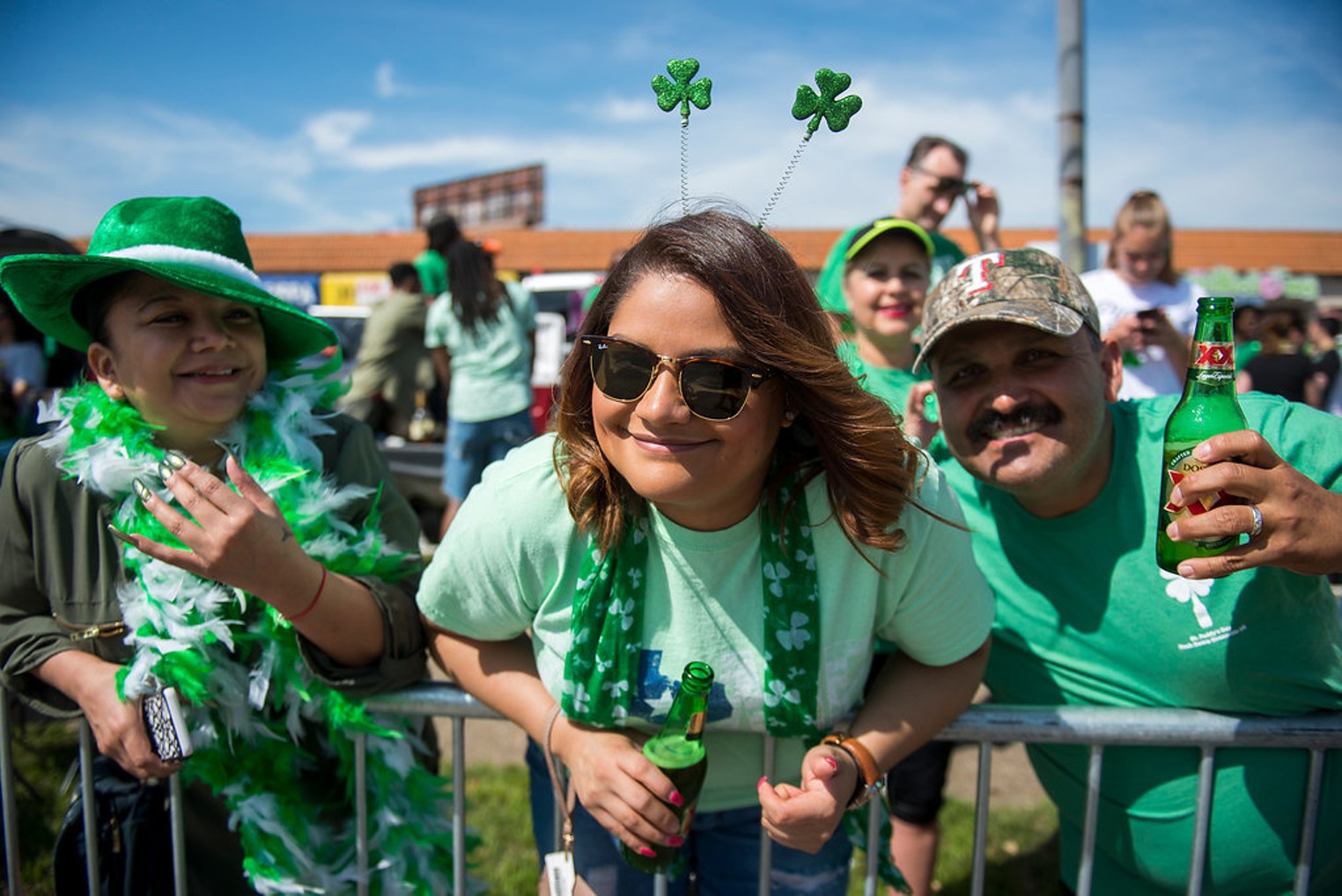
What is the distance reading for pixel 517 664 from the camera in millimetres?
1785

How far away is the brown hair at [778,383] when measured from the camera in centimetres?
146

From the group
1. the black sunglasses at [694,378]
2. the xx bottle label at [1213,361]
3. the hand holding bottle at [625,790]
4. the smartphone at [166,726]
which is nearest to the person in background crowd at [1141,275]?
the xx bottle label at [1213,361]

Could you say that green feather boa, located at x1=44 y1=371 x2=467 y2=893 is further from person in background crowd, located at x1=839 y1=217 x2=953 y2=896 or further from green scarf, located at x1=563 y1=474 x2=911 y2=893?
Result: person in background crowd, located at x1=839 y1=217 x2=953 y2=896

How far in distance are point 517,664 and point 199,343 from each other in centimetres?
95

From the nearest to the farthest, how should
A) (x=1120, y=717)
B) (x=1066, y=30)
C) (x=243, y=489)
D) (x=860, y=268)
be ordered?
1. (x=243, y=489)
2. (x=1120, y=717)
3. (x=860, y=268)
4. (x=1066, y=30)

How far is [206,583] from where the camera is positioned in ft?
5.99

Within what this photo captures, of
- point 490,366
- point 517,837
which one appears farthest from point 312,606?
point 490,366

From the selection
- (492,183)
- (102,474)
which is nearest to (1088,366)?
(102,474)

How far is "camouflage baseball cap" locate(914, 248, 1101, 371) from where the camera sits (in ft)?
6.02

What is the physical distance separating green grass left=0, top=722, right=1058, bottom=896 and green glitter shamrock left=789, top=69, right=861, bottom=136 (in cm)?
237

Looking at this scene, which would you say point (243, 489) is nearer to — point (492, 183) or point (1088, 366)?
point (1088, 366)

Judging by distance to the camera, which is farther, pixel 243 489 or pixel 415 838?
pixel 415 838

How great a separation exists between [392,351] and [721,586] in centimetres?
595

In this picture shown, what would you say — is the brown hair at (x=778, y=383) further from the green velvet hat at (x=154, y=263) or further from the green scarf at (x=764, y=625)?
the green velvet hat at (x=154, y=263)
